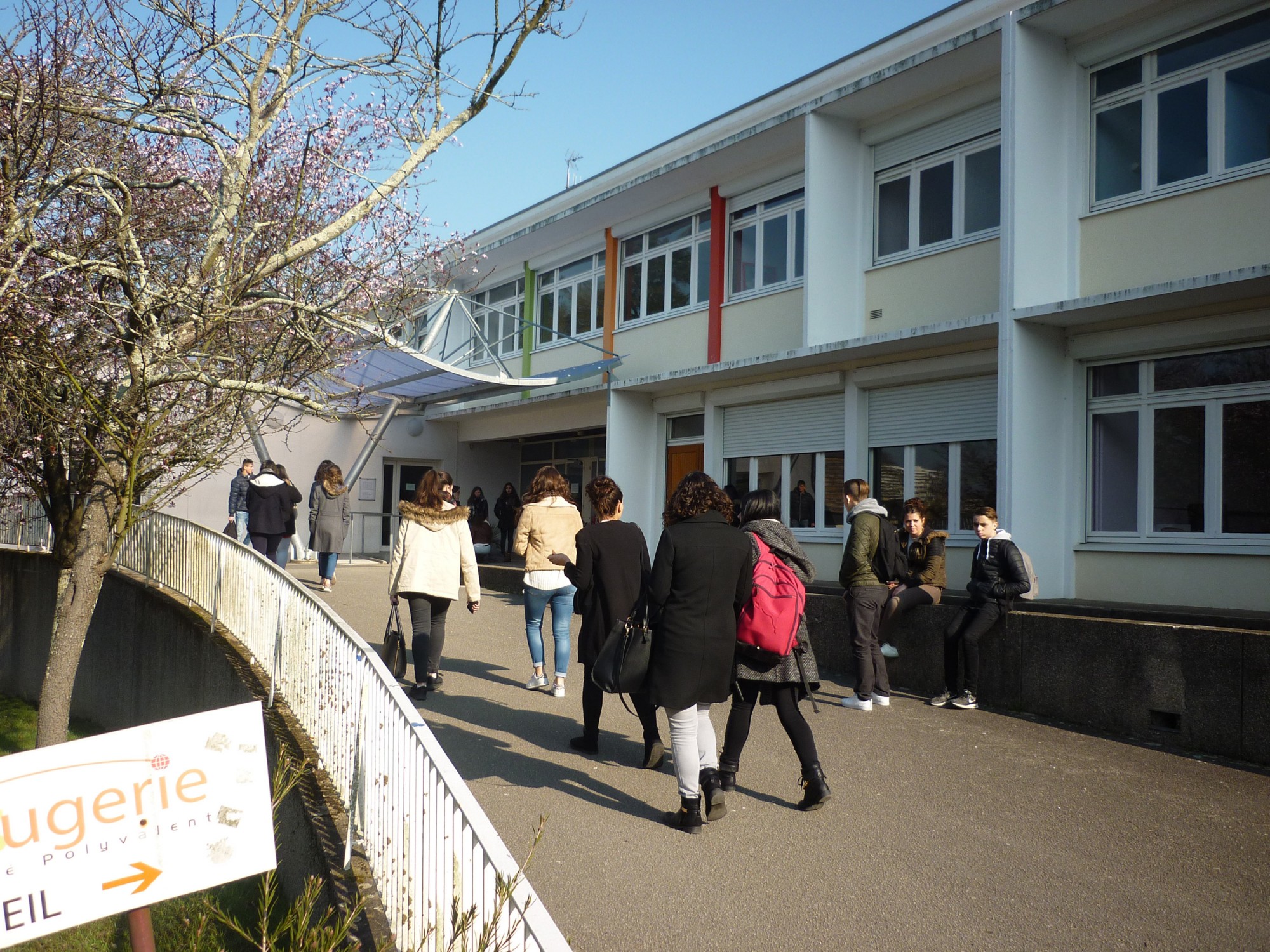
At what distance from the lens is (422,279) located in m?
17.6

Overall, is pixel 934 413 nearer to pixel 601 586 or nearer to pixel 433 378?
pixel 601 586

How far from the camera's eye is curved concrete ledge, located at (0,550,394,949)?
479 centimetres

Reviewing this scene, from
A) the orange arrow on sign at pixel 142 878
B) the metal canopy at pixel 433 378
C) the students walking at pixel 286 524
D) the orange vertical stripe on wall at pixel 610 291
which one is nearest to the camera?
the orange arrow on sign at pixel 142 878

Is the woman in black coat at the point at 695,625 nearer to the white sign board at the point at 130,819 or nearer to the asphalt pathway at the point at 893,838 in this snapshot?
the asphalt pathway at the point at 893,838

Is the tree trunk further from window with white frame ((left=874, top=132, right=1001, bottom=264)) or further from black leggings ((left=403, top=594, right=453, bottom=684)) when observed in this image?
window with white frame ((left=874, top=132, right=1001, bottom=264))

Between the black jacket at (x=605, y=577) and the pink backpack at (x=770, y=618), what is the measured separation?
4.29ft

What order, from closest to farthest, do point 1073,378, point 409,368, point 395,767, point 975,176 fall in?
1. point 395,767
2. point 1073,378
3. point 975,176
4. point 409,368

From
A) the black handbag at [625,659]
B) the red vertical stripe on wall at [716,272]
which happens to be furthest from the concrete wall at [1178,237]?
the black handbag at [625,659]

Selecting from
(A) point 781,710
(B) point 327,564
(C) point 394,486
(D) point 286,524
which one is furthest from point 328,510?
(C) point 394,486

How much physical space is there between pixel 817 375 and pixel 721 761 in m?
9.82

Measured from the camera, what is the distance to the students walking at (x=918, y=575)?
9.77m

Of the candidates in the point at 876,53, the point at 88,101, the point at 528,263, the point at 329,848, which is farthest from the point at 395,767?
the point at 528,263

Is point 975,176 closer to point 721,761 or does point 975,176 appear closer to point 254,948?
point 721,761

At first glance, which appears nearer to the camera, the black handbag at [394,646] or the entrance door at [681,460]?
the black handbag at [394,646]
